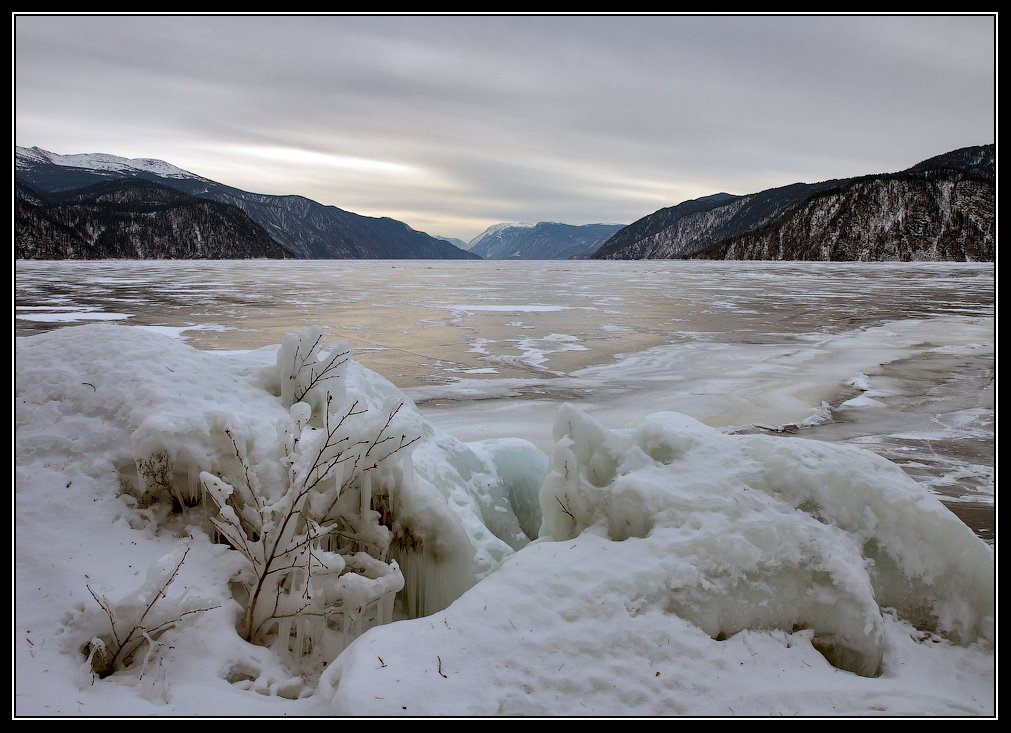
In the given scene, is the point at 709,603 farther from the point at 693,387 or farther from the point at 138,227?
the point at 138,227

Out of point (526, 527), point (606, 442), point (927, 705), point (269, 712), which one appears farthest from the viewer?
point (526, 527)

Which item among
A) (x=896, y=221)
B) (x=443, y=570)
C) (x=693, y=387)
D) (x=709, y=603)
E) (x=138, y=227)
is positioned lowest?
(x=443, y=570)

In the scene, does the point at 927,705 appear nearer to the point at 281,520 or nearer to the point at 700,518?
the point at 700,518

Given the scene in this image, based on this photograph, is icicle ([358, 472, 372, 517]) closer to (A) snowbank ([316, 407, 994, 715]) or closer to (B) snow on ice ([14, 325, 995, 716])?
(B) snow on ice ([14, 325, 995, 716])

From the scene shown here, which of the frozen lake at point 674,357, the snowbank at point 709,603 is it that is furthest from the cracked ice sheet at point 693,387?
the snowbank at point 709,603

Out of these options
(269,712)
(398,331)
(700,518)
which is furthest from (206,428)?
(398,331)

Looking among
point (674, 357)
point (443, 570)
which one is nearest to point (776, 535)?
point (443, 570)
